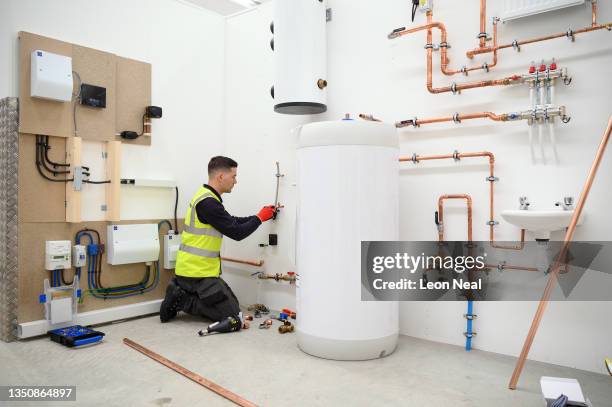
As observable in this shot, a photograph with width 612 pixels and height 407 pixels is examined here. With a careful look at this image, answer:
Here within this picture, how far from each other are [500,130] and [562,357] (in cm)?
138

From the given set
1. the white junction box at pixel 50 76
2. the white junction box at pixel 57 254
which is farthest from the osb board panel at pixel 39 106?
the white junction box at pixel 57 254

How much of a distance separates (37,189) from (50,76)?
78cm

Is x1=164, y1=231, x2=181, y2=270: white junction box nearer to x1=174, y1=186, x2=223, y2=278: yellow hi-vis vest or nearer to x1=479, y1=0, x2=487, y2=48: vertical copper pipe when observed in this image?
x1=174, y1=186, x2=223, y2=278: yellow hi-vis vest

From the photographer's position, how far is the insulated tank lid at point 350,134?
2.63 metres

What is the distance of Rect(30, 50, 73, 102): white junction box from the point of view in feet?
9.93

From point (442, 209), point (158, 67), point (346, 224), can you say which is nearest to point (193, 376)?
point (346, 224)

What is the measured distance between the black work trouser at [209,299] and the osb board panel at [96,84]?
4.28 feet

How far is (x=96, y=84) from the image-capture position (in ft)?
11.3

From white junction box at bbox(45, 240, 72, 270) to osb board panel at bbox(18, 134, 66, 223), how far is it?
18 centimetres

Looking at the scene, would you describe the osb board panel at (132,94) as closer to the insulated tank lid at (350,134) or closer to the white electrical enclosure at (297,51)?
the white electrical enclosure at (297,51)

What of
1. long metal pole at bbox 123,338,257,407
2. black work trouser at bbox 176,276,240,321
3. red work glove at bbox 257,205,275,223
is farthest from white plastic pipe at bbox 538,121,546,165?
black work trouser at bbox 176,276,240,321

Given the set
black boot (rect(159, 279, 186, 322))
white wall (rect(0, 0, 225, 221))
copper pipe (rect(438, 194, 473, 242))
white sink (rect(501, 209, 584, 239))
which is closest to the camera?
white sink (rect(501, 209, 584, 239))

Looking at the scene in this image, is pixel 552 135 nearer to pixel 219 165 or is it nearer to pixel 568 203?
pixel 568 203

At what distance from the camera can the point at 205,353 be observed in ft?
9.27
